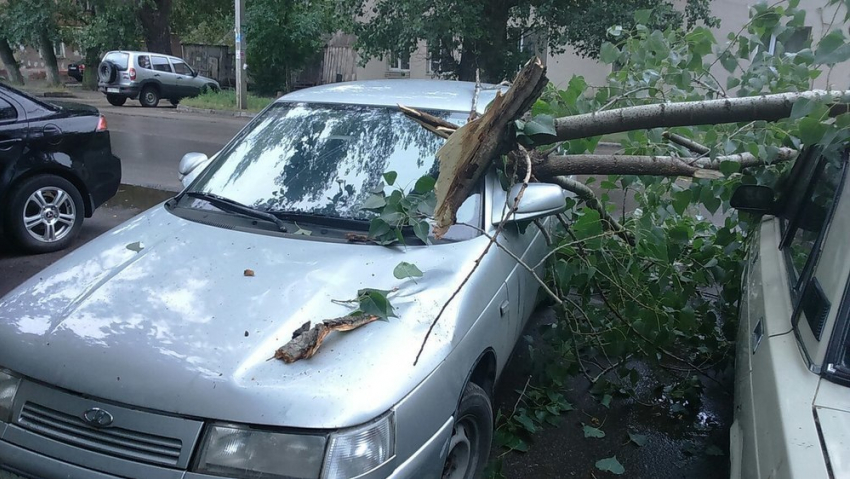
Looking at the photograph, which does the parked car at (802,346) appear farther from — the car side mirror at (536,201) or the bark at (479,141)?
the bark at (479,141)

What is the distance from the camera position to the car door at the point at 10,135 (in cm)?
603

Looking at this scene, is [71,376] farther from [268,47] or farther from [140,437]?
[268,47]

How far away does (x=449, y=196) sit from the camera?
329cm

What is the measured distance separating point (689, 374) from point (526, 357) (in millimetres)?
1040

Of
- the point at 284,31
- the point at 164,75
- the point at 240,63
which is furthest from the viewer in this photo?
the point at 164,75

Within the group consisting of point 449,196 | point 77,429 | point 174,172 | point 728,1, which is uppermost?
point 728,1

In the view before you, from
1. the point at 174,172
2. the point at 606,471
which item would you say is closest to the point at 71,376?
the point at 606,471

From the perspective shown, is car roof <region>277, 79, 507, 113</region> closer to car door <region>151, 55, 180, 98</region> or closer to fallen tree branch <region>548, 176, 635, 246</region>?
fallen tree branch <region>548, 176, 635, 246</region>

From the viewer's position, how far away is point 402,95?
4117 millimetres

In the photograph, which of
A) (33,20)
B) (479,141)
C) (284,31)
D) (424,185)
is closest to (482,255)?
(424,185)

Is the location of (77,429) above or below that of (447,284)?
below

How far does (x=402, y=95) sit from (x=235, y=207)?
1.23 m

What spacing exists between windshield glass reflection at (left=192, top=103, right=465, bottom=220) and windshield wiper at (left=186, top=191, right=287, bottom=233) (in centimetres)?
4

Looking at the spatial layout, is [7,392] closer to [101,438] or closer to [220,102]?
[101,438]
